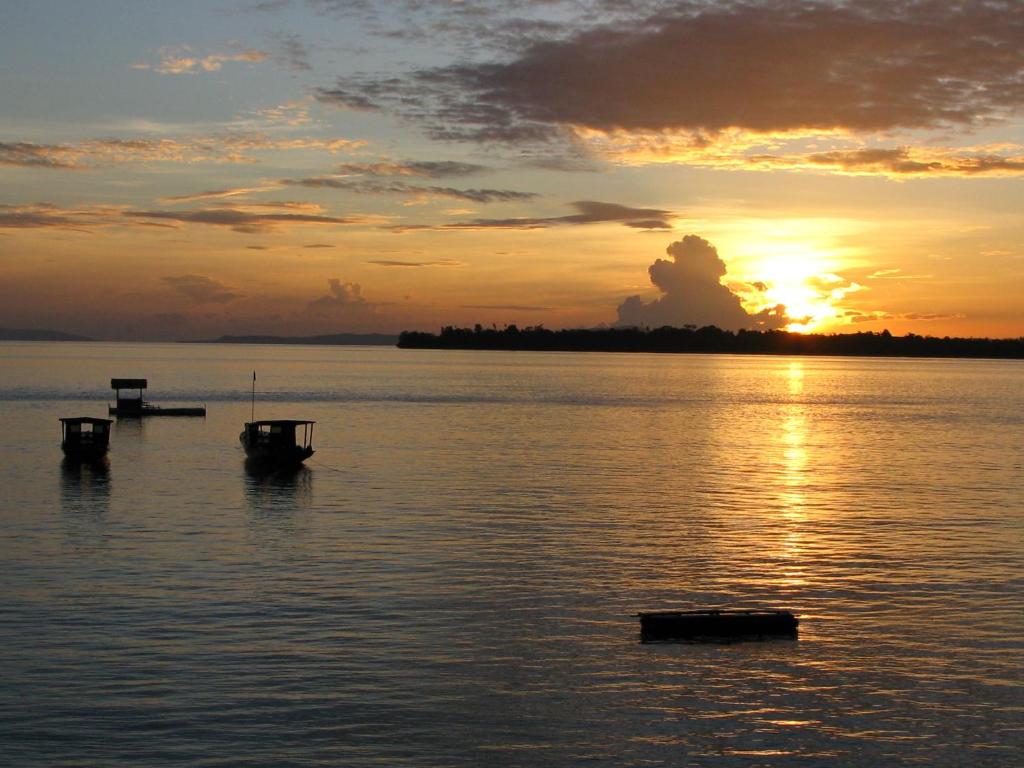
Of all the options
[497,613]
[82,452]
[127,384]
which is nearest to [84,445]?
[82,452]

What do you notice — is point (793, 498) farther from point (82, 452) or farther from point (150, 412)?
point (150, 412)

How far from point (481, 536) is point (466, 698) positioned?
2005cm

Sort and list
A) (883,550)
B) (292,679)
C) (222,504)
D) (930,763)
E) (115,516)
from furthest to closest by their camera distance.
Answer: (222,504)
(115,516)
(883,550)
(292,679)
(930,763)

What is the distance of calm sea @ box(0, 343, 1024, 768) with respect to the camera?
73.5 feet

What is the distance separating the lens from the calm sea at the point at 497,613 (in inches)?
882

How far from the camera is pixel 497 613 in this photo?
104 ft

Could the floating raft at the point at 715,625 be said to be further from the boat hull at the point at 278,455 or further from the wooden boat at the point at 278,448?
the wooden boat at the point at 278,448

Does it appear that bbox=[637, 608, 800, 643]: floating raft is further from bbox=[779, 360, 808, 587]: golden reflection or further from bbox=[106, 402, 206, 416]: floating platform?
bbox=[106, 402, 206, 416]: floating platform

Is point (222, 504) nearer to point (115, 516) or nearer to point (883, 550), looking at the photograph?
point (115, 516)

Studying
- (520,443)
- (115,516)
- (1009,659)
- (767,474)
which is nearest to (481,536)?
(115,516)

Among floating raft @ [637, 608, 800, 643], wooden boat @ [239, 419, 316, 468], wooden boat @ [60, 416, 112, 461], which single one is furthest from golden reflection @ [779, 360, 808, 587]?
wooden boat @ [60, 416, 112, 461]

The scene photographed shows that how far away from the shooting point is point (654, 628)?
29203mm

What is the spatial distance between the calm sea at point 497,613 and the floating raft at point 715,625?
0.53 metres

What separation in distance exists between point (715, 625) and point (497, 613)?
21.3 ft
